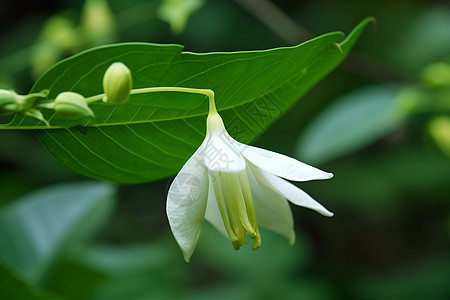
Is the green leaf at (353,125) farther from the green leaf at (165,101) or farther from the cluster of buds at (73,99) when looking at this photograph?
the cluster of buds at (73,99)

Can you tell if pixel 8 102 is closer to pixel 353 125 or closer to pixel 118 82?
pixel 118 82

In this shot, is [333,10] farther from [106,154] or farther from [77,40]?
[106,154]

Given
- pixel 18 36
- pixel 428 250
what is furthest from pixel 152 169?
pixel 18 36

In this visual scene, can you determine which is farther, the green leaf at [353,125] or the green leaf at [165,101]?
the green leaf at [353,125]

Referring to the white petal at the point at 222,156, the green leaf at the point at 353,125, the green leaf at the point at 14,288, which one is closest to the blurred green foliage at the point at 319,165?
the green leaf at the point at 353,125

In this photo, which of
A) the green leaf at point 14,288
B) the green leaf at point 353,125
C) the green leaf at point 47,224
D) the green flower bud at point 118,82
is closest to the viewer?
the green flower bud at point 118,82

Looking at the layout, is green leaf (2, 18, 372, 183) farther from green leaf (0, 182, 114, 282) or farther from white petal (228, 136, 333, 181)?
green leaf (0, 182, 114, 282)

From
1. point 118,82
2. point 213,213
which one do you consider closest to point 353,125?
point 213,213
